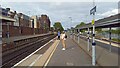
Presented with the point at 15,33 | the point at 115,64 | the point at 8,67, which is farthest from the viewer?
the point at 15,33

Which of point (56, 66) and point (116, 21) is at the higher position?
point (116, 21)

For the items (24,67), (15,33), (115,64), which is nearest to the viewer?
(115,64)

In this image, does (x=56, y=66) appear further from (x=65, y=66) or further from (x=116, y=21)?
(x=116, y=21)

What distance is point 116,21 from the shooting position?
1403cm

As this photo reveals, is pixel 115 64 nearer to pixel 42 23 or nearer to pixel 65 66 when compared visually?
pixel 65 66

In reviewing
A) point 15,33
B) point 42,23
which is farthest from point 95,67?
point 42,23

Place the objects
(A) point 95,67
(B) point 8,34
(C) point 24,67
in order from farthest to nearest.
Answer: (B) point 8,34, (C) point 24,67, (A) point 95,67

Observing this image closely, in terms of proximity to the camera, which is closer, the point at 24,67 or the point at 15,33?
the point at 24,67

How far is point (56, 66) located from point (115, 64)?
341 cm

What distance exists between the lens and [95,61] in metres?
12.6

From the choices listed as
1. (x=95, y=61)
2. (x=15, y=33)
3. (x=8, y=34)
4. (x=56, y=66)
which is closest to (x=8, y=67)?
A: (x=56, y=66)

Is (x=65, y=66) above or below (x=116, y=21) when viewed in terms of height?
below

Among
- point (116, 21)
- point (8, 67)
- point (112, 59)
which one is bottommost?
point (8, 67)

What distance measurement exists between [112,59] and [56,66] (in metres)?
3.10
